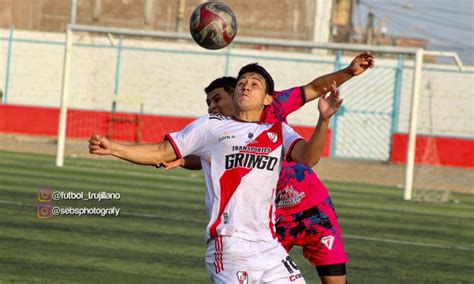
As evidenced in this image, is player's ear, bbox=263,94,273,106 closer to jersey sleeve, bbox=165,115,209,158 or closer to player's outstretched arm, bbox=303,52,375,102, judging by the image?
jersey sleeve, bbox=165,115,209,158

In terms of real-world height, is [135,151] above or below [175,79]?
below

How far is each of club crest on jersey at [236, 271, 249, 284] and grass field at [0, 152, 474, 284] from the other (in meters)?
3.17

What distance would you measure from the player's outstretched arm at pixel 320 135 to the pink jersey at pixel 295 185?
3.54 feet

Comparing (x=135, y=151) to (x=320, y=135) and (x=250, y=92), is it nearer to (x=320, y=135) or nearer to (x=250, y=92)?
(x=250, y=92)

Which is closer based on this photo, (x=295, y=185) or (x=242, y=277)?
(x=242, y=277)

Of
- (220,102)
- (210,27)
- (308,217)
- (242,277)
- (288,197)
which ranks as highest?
(210,27)

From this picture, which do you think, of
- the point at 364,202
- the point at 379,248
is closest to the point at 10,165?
the point at 364,202

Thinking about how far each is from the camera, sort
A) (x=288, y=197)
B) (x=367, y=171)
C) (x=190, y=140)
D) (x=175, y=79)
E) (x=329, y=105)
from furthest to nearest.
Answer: (x=175, y=79) → (x=367, y=171) → (x=288, y=197) → (x=190, y=140) → (x=329, y=105)

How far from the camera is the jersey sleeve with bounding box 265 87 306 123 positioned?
22.0 feet

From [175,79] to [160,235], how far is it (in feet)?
79.2

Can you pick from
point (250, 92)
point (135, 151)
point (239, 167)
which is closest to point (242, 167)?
point (239, 167)

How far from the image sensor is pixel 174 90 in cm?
3566

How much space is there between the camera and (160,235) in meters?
11.8

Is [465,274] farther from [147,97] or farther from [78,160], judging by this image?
[147,97]
